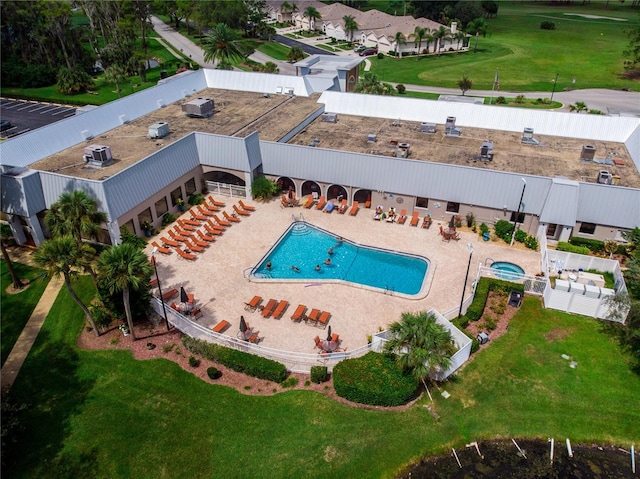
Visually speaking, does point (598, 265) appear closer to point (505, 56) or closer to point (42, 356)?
point (42, 356)

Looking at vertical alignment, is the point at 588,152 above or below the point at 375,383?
above

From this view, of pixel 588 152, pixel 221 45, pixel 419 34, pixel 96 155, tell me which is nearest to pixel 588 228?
pixel 588 152

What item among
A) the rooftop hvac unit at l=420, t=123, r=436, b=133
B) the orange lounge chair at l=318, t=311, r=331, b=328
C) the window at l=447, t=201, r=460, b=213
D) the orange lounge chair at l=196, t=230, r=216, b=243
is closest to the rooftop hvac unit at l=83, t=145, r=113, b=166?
the orange lounge chair at l=196, t=230, r=216, b=243

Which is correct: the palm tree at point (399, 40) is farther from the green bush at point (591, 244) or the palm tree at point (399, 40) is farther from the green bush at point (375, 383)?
the green bush at point (375, 383)

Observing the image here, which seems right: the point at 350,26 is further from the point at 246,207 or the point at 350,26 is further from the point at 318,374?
the point at 318,374

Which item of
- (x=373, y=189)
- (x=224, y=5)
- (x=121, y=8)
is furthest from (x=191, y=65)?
(x=373, y=189)

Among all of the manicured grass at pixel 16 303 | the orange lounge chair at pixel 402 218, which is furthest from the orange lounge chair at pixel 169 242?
the orange lounge chair at pixel 402 218

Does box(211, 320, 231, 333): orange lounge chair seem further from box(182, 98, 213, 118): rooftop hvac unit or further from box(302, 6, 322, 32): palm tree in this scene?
box(302, 6, 322, 32): palm tree
